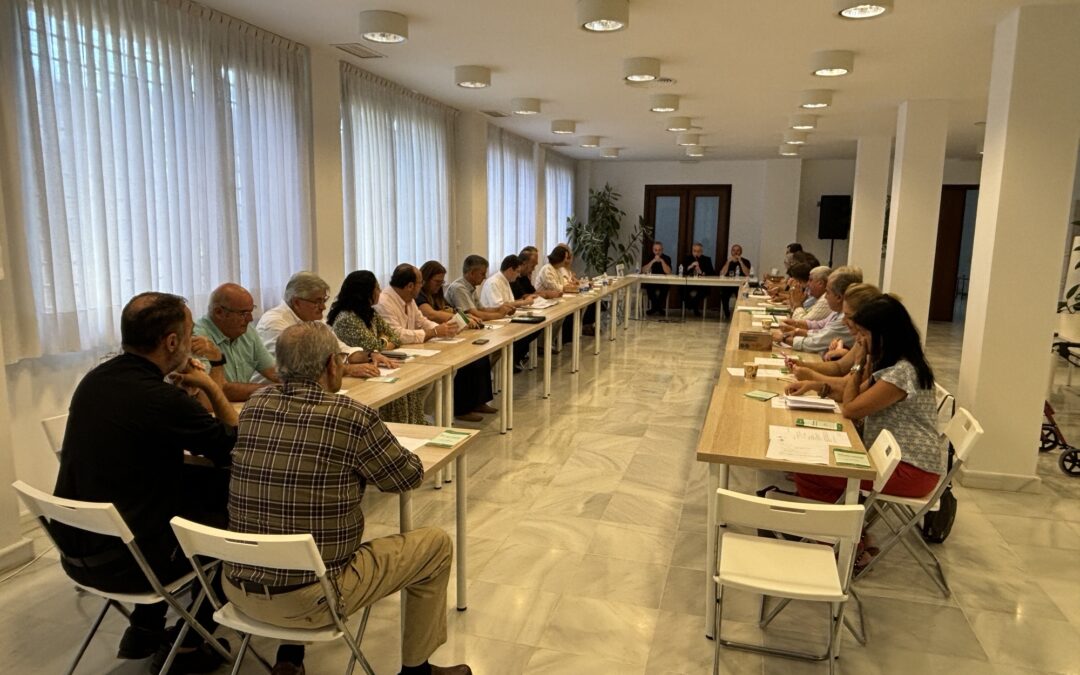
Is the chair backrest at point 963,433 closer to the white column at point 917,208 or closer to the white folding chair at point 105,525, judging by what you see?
the white folding chair at point 105,525

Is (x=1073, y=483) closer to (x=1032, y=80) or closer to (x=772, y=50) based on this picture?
(x=1032, y=80)

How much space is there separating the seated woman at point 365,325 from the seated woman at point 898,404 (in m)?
2.31

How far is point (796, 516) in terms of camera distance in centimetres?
205

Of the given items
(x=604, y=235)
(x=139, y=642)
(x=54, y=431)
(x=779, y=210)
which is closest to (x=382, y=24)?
(x=54, y=431)

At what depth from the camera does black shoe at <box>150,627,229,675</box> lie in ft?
7.78

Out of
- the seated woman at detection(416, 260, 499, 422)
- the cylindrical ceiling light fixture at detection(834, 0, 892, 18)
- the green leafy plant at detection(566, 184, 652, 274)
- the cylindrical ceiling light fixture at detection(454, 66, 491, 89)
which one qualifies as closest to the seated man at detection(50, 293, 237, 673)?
the seated woman at detection(416, 260, 499, 422)

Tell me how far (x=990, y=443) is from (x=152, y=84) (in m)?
5.29

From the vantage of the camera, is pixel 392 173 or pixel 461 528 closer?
pixel 461 528

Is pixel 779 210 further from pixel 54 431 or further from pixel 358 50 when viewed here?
pixel 54 431

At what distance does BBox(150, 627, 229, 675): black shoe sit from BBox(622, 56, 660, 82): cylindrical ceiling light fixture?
4.37 meters

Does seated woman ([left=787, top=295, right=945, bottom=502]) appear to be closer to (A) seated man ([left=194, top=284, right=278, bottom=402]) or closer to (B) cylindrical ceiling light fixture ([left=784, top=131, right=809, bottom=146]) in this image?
(A) seated man ([left=194, top=284, right=278, bottom=402])

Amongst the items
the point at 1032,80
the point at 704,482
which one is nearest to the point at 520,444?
the point at 704,482

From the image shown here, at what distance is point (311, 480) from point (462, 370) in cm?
365

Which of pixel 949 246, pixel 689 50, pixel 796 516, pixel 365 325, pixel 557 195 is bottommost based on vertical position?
pixel 796 516
